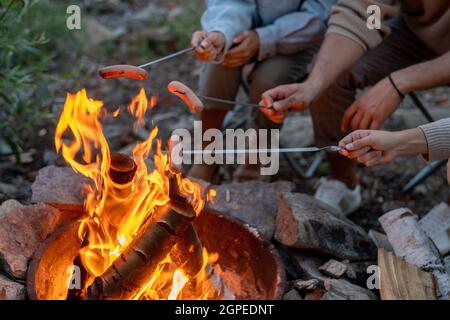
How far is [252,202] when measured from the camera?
2600 mm

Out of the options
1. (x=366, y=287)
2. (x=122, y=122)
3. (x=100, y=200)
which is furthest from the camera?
(x=122, y=122)

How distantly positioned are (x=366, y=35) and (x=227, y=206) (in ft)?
3.25

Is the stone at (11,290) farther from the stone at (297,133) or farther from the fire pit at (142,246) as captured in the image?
the stone at (297,133)

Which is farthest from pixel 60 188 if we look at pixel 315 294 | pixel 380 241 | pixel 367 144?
pixel 380 241

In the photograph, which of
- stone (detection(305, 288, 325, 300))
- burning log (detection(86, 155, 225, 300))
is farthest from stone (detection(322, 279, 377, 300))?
burning log (detection(86, 155, 225, 300))

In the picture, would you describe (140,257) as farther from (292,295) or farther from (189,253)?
(292,295)

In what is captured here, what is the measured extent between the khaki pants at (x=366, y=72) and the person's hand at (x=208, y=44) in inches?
22.8

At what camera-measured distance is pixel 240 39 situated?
2768 mm

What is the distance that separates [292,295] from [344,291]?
7.4 inches

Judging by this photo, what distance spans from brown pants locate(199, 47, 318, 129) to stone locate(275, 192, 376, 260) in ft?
1.90

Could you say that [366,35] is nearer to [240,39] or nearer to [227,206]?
[240,39]

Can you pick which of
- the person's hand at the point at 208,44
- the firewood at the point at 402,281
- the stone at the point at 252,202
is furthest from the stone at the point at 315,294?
the person's hand at the point at 208,44

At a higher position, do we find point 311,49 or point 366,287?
point 311,49
